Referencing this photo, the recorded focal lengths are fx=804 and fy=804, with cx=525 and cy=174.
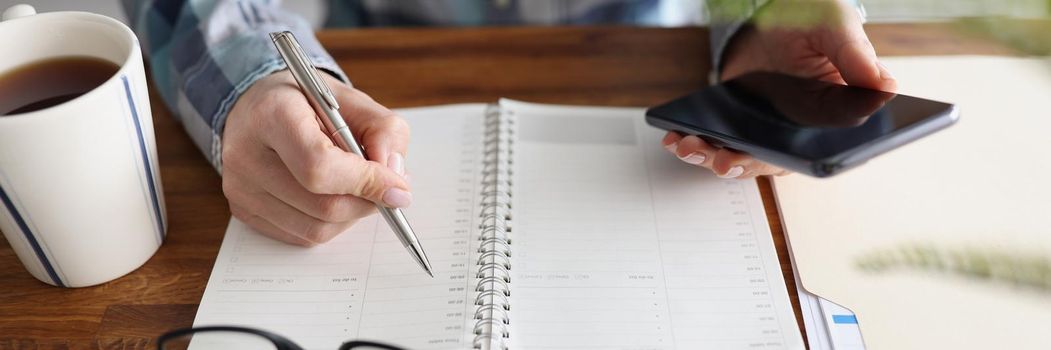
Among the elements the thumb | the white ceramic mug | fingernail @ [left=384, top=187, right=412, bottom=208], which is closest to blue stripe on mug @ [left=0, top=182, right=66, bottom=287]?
the white ceramic mug

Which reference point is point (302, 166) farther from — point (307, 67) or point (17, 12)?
point (17, 12)

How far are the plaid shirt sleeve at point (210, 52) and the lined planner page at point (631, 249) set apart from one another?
21cm

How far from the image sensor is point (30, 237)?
0.51 metres

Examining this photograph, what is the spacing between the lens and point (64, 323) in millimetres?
539

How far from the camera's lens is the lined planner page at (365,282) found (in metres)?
0.52

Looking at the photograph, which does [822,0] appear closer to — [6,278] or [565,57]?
[565,57]

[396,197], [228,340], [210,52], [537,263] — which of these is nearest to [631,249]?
[537,263]

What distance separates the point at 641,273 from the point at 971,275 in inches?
13.0

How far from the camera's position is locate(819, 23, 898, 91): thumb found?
0.58 metres

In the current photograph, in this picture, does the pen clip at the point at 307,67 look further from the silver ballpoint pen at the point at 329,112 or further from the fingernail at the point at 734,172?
the fingernail at the point at 734,172

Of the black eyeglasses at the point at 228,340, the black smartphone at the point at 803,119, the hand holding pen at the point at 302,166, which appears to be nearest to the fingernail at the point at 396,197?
the hand holding pen at the point at 302,166

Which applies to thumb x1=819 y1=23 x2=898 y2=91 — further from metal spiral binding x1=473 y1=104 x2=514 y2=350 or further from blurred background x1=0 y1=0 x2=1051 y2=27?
blurred background x1=0 y1=0 x2=1051 y2=27

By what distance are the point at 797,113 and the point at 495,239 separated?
231 millimetres

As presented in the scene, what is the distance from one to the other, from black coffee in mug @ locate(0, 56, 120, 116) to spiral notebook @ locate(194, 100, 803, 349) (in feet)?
0.49
